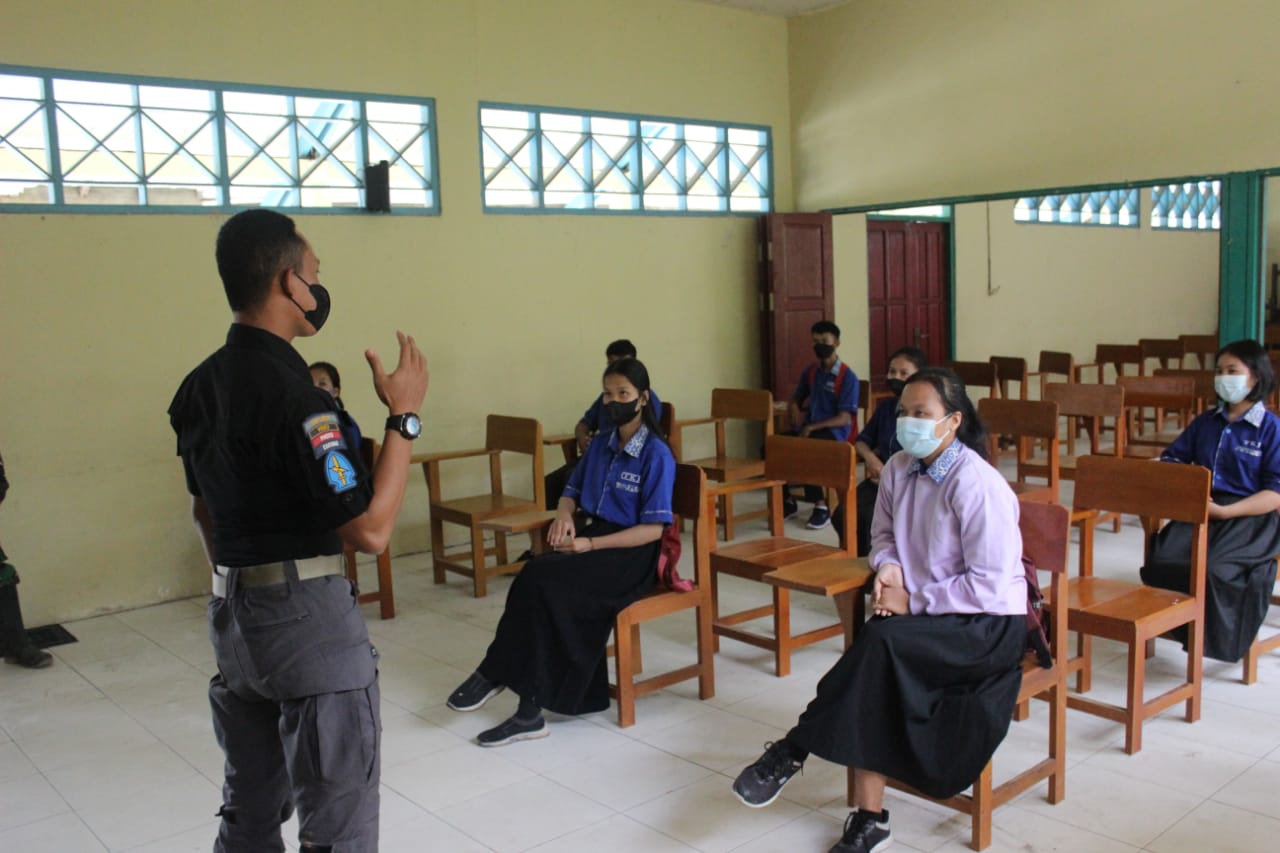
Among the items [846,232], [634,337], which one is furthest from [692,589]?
[846,232]

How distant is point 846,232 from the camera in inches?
315

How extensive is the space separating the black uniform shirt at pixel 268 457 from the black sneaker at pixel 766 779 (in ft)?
4.48

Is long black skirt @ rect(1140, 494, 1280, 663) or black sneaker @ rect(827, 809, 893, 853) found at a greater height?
long black skirt @ rect(1140, 494, 1280, 663)

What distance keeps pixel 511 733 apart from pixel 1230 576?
2344 mm

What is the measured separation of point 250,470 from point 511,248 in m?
4.58

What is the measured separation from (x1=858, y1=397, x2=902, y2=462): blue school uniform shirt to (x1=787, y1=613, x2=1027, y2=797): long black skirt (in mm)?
2165

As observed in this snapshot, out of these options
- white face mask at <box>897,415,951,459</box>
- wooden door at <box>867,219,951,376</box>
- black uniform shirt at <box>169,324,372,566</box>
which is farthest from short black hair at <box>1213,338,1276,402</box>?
wooden door at <box>867,219,951,376</box>

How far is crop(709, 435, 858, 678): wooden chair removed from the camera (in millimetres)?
3773

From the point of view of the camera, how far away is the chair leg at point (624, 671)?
3.35 m

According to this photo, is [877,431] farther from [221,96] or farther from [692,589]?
[221,96]

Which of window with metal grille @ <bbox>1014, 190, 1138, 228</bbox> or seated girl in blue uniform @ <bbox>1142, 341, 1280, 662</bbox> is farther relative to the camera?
window with metal grille @ <bbox>1014, 190, 1138, 228</bbox>

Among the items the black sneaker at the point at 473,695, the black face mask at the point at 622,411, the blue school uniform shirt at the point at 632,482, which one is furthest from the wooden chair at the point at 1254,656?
the black sneaker at the point at 473,695

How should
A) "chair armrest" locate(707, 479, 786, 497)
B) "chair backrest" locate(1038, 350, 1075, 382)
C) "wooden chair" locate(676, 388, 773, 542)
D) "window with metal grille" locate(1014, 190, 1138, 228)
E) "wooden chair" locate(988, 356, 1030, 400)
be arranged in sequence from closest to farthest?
"chair armrest" locate(707, 479, 786, 497) → "wooden chair" locate(676, 388, 773, 542) → "wooden chair" locate(988, 356, 1030, 400) → "chair backrest" locate(1038, 350, 1075, 382) → "window with metal grille" locate(1014, 190, 1138, 228)

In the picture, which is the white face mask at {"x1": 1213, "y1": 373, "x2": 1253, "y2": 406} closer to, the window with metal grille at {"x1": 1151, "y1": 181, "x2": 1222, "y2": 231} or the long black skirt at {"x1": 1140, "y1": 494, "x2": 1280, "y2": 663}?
the long black skirt at {"x1": 1140, "y1": 494, "x2": 1280, "y2": 663}
